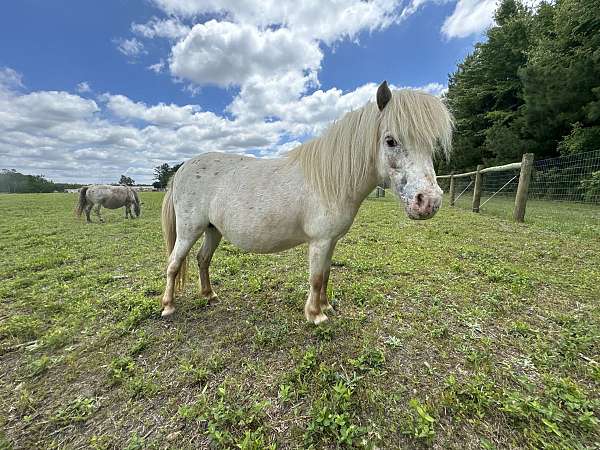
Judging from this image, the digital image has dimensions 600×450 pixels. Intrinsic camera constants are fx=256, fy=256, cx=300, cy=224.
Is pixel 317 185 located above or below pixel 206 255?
above

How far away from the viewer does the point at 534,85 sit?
13172 mm

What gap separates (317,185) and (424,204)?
2.74 ft

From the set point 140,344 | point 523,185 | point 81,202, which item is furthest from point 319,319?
point 81,202

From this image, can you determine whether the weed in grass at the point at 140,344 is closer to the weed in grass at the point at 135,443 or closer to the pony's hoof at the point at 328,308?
the weed in grass at the point at 135,443

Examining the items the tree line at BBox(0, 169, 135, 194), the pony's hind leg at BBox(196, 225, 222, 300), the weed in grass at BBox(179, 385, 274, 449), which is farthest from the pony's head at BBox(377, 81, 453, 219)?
the tree line at BBox(0, 169, 135, 194)

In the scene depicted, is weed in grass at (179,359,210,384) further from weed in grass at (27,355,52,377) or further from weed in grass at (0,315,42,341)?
weed in grass at (0,315,42,341)

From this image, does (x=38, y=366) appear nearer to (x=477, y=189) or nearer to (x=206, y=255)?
(x=206, y=255)

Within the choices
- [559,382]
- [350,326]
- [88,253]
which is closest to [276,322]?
[350,326]

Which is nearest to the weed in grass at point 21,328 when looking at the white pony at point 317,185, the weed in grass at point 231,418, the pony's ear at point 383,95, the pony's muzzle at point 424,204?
the white pony at point 317,185

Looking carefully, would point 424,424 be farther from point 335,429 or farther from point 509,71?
point 509,71

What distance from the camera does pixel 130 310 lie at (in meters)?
2.67

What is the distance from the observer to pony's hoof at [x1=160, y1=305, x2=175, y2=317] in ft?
8.32

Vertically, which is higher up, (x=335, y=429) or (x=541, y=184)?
(x=541, y=184)

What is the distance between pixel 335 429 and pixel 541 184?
1054 centimetres
